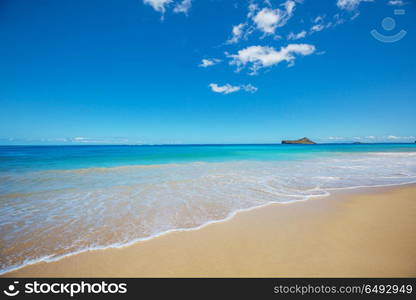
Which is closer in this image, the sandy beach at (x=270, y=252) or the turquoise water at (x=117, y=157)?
the sandy beach at (x=270, y=252)

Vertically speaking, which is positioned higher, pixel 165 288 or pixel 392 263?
pixel 392 263

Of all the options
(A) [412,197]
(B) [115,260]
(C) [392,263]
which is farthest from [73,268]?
(A) [412,197]

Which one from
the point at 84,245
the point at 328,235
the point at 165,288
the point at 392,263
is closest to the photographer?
the point at 165,288

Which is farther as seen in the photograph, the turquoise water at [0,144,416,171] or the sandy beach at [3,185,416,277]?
the turquoise water at [0,144,416,171]

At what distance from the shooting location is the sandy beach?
7.83 ft

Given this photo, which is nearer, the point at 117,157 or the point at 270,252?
the point at 270,252

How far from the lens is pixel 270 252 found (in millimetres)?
2760

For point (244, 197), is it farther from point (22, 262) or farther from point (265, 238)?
point (22, 262)

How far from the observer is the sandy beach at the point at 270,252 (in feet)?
7.83

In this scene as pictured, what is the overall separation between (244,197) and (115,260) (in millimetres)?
4256

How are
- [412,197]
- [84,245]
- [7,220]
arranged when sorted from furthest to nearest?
1. [412,197]
2. [7,220]
3. [84,245]

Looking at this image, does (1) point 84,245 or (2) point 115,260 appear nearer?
(2) point 115,260

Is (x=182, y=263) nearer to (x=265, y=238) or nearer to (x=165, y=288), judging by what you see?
(x=165, y=288)

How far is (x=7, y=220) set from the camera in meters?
4.07
